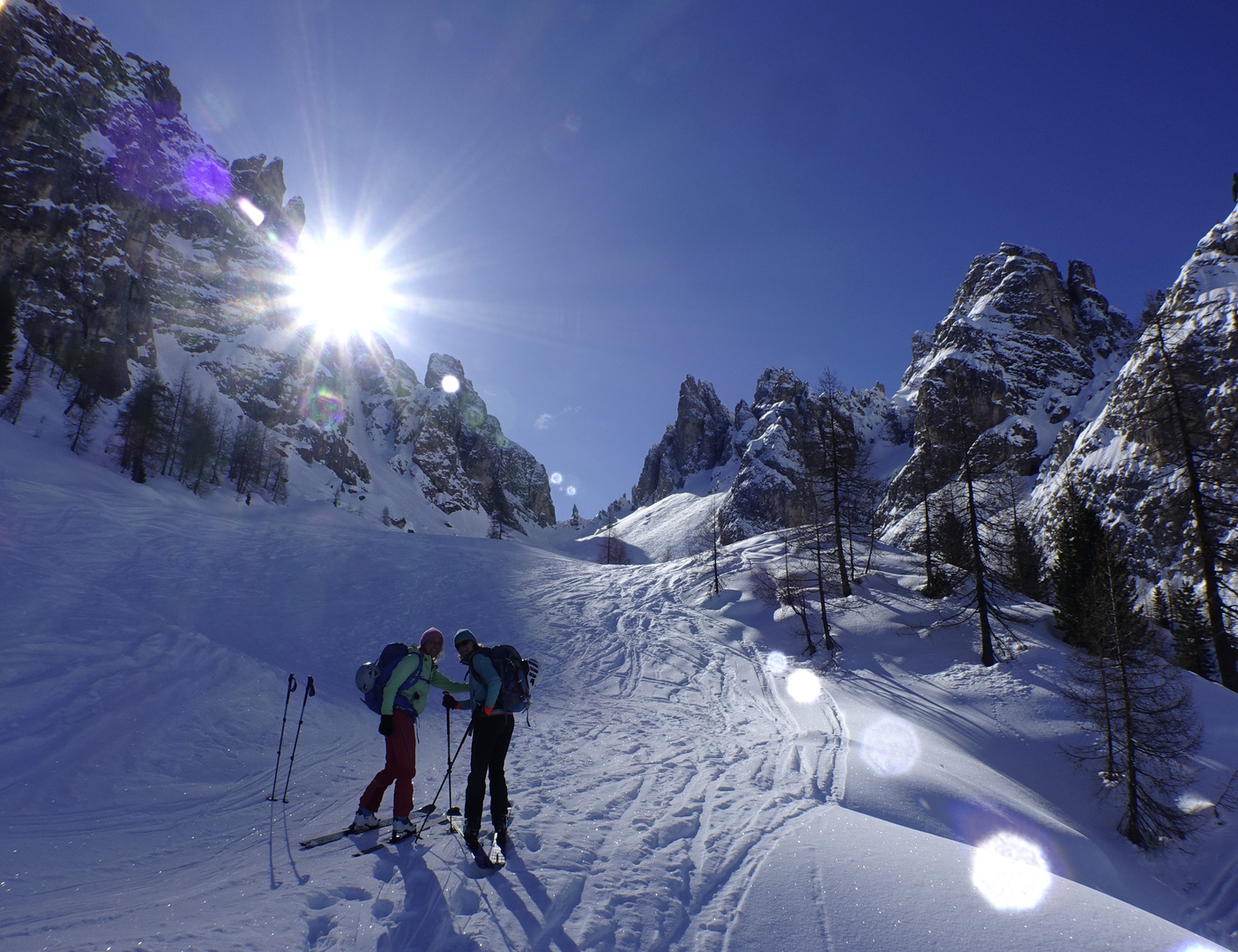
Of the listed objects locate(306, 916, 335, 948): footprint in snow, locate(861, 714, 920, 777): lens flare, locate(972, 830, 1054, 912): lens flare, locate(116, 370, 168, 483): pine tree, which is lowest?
locate(861, 714, 920, 777): lens flare

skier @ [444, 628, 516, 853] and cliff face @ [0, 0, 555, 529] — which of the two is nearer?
skier @ [444, 628, 516, 853]

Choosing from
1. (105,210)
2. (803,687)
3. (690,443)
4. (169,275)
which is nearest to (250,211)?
(169,275)

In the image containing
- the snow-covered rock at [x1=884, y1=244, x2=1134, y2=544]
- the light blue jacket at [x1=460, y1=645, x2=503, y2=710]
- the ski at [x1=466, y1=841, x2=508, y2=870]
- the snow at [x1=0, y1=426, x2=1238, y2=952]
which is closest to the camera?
the snow at [x1=0, y1=426, x2=1238, y2=952]

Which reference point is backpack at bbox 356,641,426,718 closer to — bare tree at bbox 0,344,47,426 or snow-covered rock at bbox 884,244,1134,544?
bare tree at bbox 0,344,47,426


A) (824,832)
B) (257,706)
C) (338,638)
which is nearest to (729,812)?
(824,832)

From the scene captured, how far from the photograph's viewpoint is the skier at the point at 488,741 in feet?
18.5

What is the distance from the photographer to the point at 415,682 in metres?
6.24

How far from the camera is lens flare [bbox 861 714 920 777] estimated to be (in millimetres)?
10211

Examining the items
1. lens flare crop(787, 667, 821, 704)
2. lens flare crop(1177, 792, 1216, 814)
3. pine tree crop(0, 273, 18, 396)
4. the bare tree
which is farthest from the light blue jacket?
pine tree crop(0, 273, 18, 396)

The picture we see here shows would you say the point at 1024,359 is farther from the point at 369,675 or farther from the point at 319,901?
the point at 319,901

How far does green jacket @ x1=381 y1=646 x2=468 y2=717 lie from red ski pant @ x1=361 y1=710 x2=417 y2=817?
21 cm

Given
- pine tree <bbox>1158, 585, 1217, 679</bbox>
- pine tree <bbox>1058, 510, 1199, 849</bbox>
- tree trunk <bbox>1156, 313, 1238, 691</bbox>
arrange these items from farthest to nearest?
1. pine tree <bbox>1158, 585, 1217, 679</bbox>
2. tree trunk <bbox>1156, 313, 1238, 691</bbox>
3. pine tree <bbox>1058, 510, 1199, 849</bbox>

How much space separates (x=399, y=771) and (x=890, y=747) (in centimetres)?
1105

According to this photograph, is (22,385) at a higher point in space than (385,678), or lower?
higher
